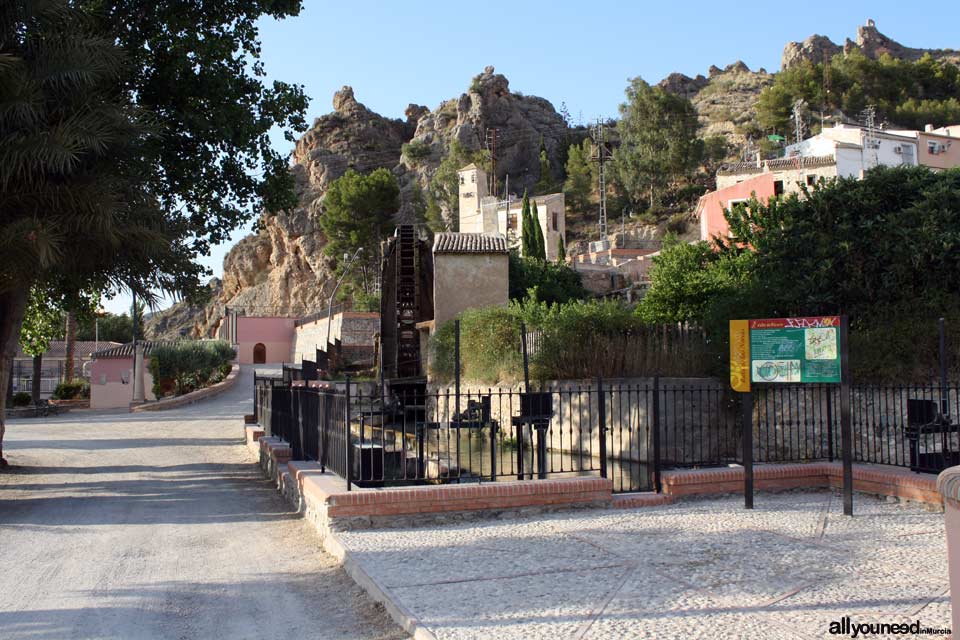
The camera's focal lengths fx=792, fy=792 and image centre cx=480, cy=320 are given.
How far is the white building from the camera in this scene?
6969cm

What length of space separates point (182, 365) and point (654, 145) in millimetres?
52678

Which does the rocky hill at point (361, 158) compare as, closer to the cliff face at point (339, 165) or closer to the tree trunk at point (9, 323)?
the cliff face at point (339, 165)

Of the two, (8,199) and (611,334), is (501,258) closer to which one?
(611,334)

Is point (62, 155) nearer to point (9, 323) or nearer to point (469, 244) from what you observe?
point (9, 323)

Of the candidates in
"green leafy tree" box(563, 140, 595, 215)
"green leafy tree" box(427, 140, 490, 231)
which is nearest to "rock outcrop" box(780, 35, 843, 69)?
"green leafy tree" box(563, 140, 595, 215)

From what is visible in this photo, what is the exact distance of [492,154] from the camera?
8444cm

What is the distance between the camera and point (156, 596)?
646 cm

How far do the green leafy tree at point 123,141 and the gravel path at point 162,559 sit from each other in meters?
3.08

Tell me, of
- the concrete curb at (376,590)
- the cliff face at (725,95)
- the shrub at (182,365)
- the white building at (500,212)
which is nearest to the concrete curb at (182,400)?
the shrub at (182,365)

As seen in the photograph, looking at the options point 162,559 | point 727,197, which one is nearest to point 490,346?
point 162,559

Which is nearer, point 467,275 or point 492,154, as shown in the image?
point 467,275

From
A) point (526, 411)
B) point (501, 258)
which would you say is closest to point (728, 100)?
point (501, 258)

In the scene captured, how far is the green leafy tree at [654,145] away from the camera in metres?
75.4

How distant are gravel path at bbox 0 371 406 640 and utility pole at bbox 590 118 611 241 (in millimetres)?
60212
